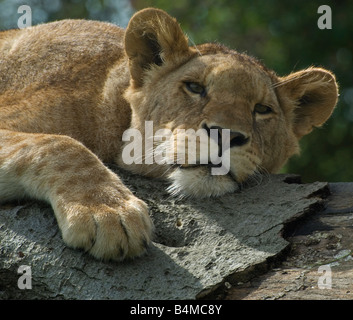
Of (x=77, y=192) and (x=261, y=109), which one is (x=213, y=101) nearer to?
(x=261, y=109)

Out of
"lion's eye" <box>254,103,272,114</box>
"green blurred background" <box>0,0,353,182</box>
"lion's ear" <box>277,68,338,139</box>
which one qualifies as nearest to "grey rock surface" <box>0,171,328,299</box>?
"lion's eye" <box>254,103,272,114</box>

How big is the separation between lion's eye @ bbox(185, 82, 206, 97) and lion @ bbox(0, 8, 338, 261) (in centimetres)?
1

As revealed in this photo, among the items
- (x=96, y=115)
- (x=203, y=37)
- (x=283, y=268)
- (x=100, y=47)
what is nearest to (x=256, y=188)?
(x=283, y=268)

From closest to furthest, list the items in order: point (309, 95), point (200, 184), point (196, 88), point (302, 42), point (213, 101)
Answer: point (200, 184) → point (213, 101) → point (196, 88) → point (309, 95) → point (302, 42)

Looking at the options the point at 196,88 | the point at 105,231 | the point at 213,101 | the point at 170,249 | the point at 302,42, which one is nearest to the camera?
the point at 105,231

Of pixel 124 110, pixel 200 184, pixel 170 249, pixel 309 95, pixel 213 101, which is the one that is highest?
pixel 213 101

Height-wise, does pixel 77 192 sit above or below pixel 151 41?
below

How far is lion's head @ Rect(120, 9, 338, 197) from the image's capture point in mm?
4391

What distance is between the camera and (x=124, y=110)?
210 inches

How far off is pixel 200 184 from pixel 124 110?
127cm

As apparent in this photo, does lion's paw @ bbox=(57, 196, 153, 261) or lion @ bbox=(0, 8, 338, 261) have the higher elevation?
lion @ bbox=(0, 8, 338, 261)

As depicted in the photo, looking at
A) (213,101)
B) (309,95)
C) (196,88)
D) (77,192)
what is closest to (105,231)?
(77,192)

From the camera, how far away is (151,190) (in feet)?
15.0

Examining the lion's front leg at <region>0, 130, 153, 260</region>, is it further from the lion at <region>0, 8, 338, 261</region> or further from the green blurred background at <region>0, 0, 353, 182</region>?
the green blurred background at <region>0, 0, 353, 182</region>
